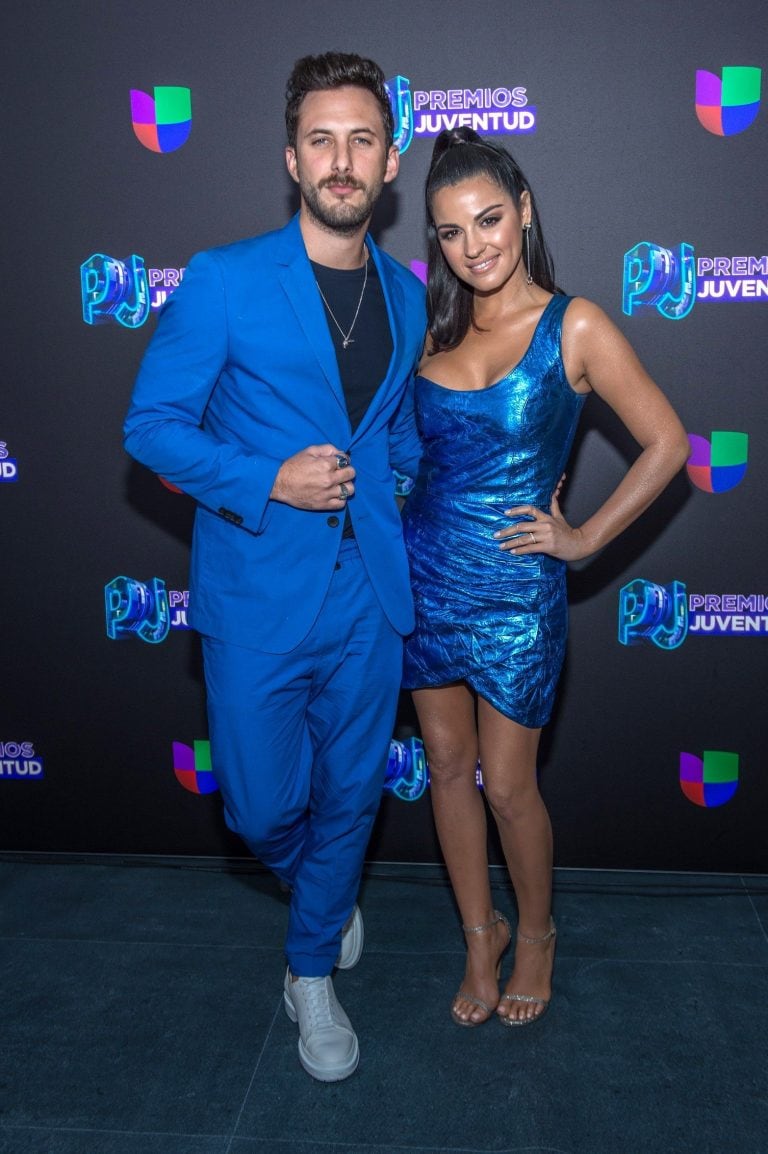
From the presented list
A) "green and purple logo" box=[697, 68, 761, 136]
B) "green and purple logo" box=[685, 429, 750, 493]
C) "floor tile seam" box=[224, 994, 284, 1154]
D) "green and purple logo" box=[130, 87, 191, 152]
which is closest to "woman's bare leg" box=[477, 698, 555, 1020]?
"floor tile seam" box=[224, 994, 284, 1154]

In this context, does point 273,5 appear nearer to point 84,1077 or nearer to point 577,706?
point 577,706

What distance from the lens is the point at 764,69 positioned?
8.35 feet

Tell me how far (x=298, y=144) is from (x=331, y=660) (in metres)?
1.01

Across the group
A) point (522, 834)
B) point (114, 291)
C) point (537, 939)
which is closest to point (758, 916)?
point (537, 939)

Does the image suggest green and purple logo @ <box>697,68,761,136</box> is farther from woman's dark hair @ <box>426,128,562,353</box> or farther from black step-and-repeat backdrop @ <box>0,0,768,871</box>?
woman's dark hair @ <box>426,128,562,353</box>

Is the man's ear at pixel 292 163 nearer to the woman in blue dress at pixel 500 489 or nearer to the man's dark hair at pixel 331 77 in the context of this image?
the man's dark hair at pixel 331 77

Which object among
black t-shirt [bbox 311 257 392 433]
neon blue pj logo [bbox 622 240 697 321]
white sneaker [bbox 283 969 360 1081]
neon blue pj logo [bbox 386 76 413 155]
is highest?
neon blue pj logo [bbox 386 76 413 155]

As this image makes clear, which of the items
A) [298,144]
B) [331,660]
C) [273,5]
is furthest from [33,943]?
[273,5]

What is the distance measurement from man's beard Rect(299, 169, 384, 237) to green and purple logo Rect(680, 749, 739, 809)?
1709 millimetres

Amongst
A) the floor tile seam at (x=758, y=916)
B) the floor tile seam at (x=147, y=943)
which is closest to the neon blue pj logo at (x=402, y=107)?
the floor tile seam at (x=147, y=943)

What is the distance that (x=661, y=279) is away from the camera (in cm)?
266

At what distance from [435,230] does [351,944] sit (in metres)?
1.65

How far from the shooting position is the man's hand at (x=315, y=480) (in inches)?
77.2

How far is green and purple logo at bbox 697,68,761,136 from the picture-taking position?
2.55 m
